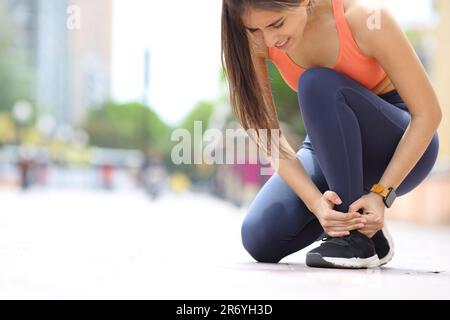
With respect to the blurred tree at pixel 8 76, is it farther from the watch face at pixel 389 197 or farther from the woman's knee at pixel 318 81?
the watch face at pixel 389 197

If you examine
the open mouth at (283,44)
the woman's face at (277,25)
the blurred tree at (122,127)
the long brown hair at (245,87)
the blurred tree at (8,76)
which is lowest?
the blurred tree at (122,127)

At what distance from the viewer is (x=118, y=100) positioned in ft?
250

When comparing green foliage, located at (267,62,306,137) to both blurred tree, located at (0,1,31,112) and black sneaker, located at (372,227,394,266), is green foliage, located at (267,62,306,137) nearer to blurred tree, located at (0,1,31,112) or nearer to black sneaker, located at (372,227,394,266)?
blurred tree, located at (0,1,31,112)

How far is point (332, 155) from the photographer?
9.87 feet

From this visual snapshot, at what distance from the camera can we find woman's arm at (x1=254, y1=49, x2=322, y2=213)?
121 inches

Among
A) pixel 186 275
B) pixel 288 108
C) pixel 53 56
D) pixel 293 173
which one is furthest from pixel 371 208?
pixel 53 56

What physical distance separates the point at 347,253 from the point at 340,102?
0.50 m

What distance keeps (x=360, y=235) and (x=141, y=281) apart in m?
0.86

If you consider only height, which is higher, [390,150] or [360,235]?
[390,150]

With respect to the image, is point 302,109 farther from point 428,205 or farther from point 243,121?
point 428,205

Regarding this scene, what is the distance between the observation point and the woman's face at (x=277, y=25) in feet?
9.13

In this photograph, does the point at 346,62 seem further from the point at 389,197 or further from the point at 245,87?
the point at 389,197

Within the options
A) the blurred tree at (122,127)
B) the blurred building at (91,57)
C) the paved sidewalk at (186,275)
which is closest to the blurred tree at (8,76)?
the blurred tree at (122,127)
